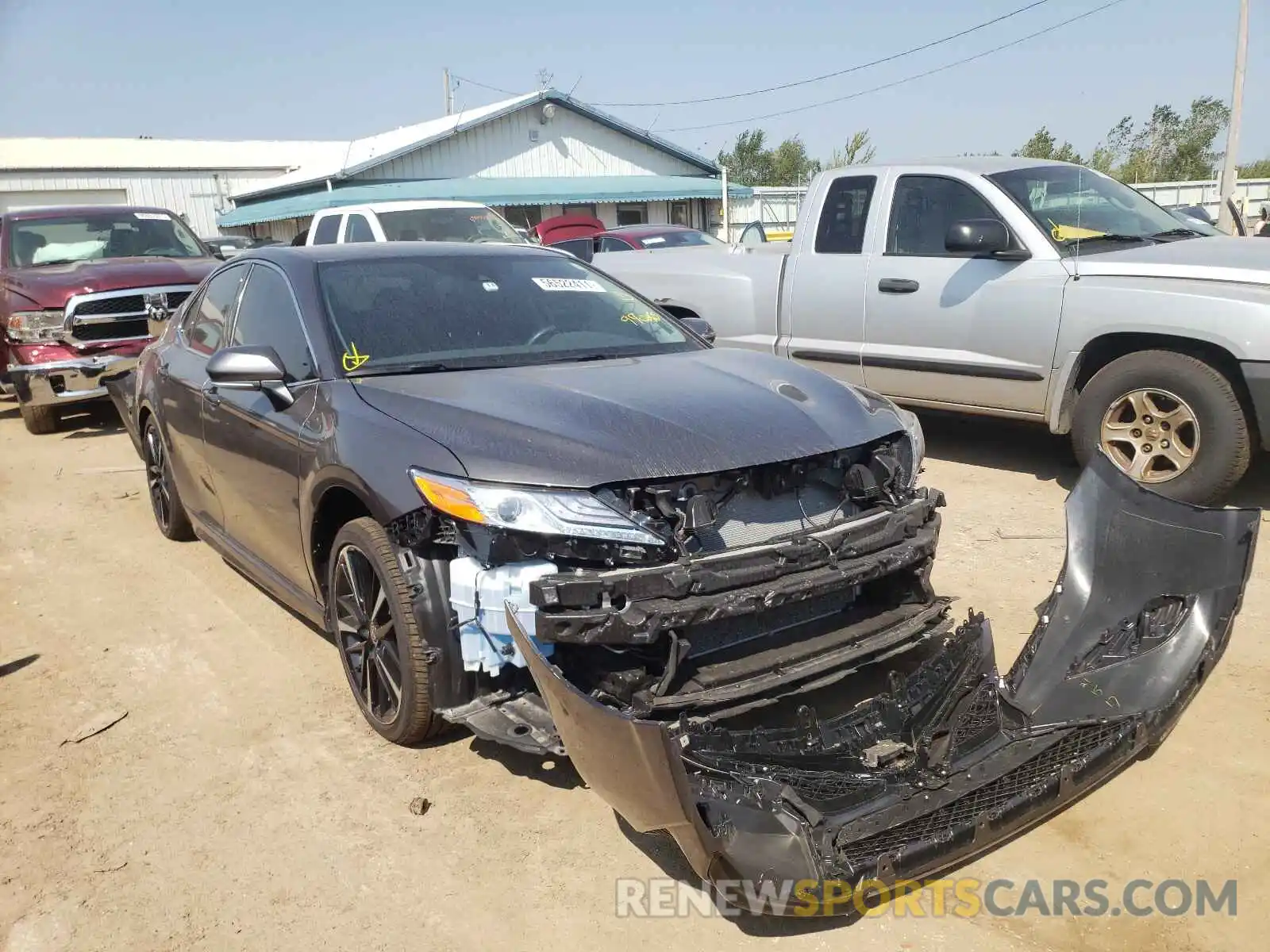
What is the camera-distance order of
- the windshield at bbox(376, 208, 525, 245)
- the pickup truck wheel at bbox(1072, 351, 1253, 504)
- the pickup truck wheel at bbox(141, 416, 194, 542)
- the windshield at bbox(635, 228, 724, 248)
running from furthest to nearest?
the windshield at bbox(635, 228, 724, 248) < the windshield at bbox(376, 208, 525, 245) < the pickup truck wheel at bbox(141, 416, 194, 542) < the pickup truck wheel at bbox(1072, 351, 1253, 504)

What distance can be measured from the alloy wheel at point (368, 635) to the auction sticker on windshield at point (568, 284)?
60.9 inches

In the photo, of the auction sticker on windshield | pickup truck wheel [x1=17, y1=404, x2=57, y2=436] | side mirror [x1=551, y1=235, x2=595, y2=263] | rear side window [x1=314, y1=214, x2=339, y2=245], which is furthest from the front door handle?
pickup truck wheel [x1=17, y1=404, x2=57, y2=436]

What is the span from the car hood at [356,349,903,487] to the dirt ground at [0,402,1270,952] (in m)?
1.09

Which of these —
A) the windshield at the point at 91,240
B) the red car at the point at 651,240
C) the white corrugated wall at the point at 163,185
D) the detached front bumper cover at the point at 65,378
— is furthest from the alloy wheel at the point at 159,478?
the white corrugated wall at the point at 163,185

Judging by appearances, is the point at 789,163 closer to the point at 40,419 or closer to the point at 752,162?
the point at 752,162

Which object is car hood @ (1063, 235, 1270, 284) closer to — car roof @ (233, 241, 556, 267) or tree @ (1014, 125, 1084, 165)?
car roof @ (233, 241, 556, 267)

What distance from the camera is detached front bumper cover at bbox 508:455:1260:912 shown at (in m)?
2.39

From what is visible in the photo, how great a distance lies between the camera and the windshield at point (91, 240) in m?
9.98

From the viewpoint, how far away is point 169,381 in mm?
5105

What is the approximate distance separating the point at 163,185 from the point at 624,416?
3518 cm

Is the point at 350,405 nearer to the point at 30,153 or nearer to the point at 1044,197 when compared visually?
the point at 1044,197

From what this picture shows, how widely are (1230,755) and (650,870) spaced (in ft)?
6.35

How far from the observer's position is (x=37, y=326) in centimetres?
891

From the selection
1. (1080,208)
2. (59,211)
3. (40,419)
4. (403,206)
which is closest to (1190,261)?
(1080,208)
